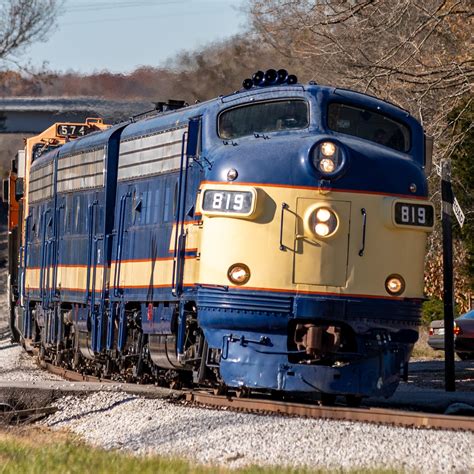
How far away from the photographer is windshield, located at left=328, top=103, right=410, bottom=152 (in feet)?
41.4

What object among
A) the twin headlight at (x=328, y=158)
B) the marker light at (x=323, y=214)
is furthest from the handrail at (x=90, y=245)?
the marker light at (x=323, y=214)

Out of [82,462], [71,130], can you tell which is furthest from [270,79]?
[71,130]

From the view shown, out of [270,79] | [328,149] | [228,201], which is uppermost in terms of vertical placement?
[270,79]

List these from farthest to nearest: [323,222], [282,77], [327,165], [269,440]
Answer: [282,77], [327,165], [323,222], [269,440]

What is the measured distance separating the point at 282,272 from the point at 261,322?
0.55 m

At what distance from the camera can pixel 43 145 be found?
22.5m

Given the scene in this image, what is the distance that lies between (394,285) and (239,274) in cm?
161

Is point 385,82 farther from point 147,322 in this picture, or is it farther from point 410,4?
point 147,322

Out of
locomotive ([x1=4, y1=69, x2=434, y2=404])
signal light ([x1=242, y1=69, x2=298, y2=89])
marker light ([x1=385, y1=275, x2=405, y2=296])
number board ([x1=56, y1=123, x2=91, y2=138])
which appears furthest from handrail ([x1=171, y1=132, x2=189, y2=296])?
number board ([x1=56, y1=123, x2=91, y2=138])

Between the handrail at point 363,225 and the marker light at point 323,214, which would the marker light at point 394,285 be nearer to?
the handrail at point 363,225

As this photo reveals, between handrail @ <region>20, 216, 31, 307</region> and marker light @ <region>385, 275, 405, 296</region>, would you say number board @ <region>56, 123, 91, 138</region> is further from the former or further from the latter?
marker light @ <region>385, 275, 405, 296</region>

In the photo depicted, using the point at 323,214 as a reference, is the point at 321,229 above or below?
below

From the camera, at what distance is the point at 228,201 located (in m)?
12.0

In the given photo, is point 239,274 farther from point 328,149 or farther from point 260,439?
point 260,439
